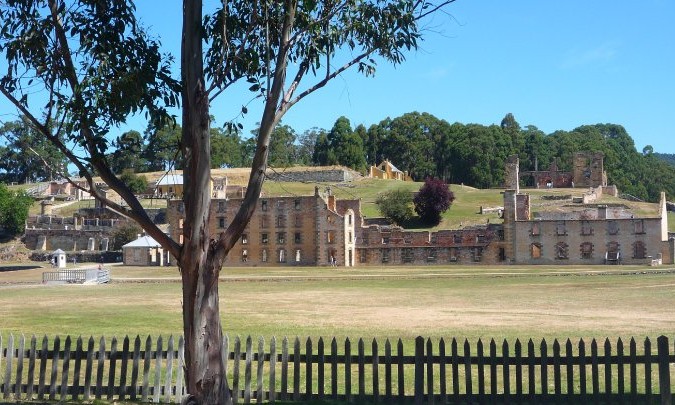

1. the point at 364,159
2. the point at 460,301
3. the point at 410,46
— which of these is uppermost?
the point at 364,159

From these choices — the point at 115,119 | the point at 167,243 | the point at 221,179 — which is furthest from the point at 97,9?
the point at 221,179

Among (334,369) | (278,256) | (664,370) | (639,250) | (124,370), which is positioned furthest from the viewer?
(278,256)

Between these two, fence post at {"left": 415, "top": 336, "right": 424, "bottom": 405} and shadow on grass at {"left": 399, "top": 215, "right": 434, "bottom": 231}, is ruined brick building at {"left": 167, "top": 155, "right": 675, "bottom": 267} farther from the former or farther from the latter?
fence post at {"left": 415, "top": 336, "right": 424, "bottom": 405}

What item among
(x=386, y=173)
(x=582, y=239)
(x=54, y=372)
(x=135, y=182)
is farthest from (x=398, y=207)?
(x=54, y=372)

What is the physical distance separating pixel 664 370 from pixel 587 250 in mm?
59142

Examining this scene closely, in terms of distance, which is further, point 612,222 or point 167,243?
point 612,222

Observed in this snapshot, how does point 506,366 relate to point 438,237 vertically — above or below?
below

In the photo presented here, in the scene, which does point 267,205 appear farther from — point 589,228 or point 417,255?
point 589,228

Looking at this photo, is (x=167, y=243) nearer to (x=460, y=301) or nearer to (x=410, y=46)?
(x=410, y=46)

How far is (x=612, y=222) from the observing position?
65938 millimetres

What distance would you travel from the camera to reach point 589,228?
66812mm

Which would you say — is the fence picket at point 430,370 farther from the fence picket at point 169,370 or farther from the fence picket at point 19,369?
the fence picket at point 19,369

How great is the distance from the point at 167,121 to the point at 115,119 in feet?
2.00

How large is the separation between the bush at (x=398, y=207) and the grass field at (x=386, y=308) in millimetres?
38259
